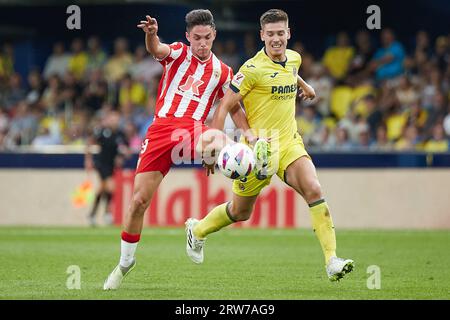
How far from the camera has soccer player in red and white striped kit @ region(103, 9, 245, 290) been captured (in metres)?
9.05

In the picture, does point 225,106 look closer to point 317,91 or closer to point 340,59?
point 317,91

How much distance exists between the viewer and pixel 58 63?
24516mm

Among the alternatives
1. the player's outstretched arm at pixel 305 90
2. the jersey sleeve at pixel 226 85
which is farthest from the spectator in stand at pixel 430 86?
the jersey sleeve at pixel 226 85

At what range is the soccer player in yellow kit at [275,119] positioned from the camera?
31.3ft

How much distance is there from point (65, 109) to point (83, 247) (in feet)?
30.0

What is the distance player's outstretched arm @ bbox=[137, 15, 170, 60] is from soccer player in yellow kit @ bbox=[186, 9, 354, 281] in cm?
87

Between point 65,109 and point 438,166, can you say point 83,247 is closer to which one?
point 438,166

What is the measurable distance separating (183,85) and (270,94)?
1001mm

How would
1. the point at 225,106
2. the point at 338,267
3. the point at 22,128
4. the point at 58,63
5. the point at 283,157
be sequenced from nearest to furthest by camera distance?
the point at 338,267 → the point at 225,106 → the point at 283,157 → the point at 22,128 → the point at 58,63

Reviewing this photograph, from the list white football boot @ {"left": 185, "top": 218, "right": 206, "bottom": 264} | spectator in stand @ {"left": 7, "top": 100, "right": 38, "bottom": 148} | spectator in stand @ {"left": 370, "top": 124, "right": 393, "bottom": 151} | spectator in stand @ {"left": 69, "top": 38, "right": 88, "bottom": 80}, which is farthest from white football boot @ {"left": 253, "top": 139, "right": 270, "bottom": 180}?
spectator in stand @ {"left": 69, "top": 38, "right": 88, "bottom": 80}

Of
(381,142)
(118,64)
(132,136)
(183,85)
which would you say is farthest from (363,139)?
(183,85)

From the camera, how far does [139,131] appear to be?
2148 cm
